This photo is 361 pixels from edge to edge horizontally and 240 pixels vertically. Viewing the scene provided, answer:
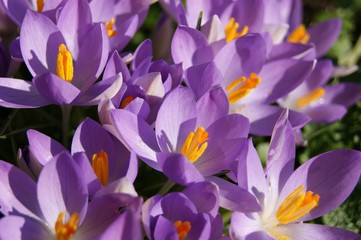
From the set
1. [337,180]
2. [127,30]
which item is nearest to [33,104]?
[127,30]

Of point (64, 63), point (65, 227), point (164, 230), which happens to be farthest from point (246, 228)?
point (64, 63)

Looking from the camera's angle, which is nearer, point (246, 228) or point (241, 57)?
point (246, 228)

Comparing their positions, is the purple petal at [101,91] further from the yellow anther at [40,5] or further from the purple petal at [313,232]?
the purple petal at [313,232]

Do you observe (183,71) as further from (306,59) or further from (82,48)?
(306,59)

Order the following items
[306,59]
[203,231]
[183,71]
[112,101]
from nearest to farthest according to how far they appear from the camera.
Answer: [203,231] → [112,101] → [183,71] → [306,59]

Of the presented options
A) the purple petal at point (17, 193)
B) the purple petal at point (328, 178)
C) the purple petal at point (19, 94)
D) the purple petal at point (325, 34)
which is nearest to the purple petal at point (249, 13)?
the purple petal at point (325, 34)

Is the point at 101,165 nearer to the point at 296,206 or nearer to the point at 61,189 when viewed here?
the point at 61,189
